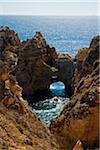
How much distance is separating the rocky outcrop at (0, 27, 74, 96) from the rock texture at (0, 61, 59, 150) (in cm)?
3525

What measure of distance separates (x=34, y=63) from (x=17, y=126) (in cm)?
3996

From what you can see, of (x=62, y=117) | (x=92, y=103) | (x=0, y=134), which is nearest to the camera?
(x=0, y=134)

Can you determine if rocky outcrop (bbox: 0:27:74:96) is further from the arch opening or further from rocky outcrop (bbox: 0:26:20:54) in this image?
the arch opening

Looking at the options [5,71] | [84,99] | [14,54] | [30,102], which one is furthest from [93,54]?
[14,54]

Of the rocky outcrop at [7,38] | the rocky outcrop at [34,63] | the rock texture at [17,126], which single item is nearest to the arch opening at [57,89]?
the rocky outcrop at [34,63]

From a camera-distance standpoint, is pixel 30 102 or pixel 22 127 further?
pixel 30 102

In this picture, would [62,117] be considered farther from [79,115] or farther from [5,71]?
[5,71]

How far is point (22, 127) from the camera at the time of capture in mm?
15820

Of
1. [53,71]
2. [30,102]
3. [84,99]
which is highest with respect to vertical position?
[84,99]

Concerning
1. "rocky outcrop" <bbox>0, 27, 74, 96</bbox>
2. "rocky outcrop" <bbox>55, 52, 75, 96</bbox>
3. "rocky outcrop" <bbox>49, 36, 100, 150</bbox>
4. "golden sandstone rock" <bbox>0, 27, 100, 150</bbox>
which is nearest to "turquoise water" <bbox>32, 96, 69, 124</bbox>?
"rocky outcrop" <bbox>0, 27, 74, 96</bbox>

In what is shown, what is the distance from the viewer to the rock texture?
1420 cm

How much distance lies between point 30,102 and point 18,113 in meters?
36.4

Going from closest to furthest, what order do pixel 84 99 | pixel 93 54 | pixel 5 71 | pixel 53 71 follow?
pixel 84 99
pixel 5 71
pixel 93 54
pixel 53 71

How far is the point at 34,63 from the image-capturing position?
182ft
